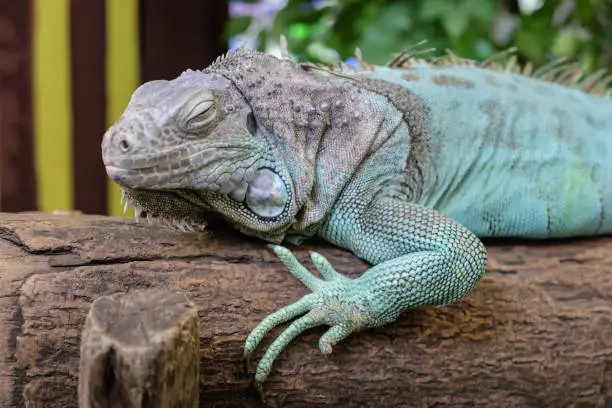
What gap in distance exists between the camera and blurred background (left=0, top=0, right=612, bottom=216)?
394 centimetres

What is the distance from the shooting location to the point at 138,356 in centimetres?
131

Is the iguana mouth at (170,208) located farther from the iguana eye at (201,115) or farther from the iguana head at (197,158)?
the iguana eye at (201,115)

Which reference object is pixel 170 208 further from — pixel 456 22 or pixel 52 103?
pixel 52 103

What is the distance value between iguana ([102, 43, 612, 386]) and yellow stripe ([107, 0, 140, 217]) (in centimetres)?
228

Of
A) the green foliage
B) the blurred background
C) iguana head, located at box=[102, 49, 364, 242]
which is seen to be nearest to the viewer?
iguana head, located at box=[102, 49, 364, 242]

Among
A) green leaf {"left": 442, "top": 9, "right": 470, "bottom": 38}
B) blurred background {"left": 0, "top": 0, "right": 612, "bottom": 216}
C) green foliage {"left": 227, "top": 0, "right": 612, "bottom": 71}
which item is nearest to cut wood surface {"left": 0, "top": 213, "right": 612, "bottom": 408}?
green leaf {"left": 442, "top": 9, "right": 470, "bottom": 38}

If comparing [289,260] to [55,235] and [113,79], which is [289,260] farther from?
[113,79]

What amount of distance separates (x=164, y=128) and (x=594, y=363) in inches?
70.4

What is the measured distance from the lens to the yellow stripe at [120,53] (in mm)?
4121

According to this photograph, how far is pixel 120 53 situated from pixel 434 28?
2.17 metres

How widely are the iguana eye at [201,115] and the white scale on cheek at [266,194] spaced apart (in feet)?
0.83

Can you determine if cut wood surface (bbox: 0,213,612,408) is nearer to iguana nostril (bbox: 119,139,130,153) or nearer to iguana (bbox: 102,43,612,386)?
iguana (bbox: 102,43,612,386)

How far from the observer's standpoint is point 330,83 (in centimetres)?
226

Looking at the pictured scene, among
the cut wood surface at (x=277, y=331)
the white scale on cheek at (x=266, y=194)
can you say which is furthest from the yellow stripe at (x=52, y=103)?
the white scale on cheek at (x=266, y=194)
